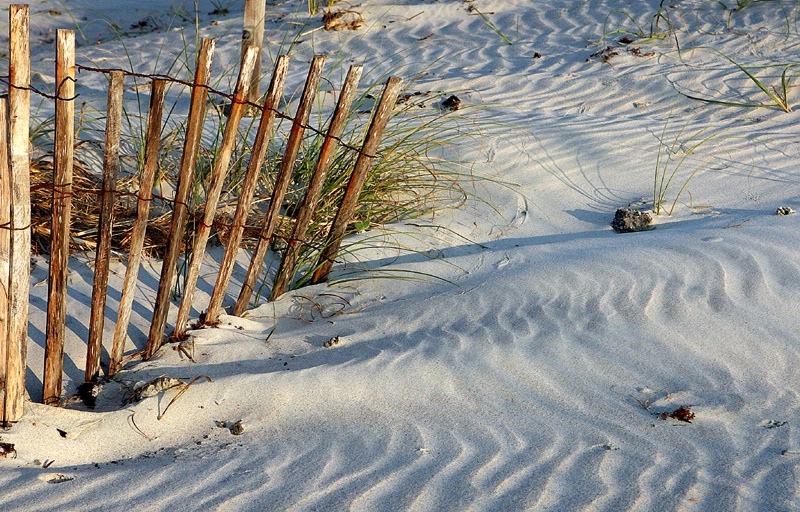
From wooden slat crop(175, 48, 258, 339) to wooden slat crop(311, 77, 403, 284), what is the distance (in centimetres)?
60

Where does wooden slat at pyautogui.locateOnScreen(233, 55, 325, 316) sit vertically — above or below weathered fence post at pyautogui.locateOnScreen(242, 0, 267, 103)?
below

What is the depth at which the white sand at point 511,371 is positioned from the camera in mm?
2273

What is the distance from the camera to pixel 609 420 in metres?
2.64

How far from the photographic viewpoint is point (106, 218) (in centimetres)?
285

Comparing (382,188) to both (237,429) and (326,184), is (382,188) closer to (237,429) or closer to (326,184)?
(326,184)

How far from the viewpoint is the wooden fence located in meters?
2.46

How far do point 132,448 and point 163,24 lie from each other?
797cm

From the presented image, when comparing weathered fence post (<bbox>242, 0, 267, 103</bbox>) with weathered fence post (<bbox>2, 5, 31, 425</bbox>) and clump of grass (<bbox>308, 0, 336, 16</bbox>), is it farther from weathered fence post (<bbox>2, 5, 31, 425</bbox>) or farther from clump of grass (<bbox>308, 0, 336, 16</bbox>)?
weathered fence post (<bbox>2, 5, 31, 425</bbox>)

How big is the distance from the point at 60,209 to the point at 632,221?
10.7ft

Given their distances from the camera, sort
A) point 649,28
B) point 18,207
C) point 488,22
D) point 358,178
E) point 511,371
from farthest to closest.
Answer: point 488,22
point 649,28
point 358,178
point 511,371
point 18,207

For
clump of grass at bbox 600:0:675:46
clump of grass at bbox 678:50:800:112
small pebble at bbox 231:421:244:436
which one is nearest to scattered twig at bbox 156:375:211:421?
small pebble at bbox 231:421:244:436

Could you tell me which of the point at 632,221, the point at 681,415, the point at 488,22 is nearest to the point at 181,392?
the point at 681,415

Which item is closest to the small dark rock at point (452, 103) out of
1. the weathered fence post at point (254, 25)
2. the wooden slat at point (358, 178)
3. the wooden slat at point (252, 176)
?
the weathered fence post at point (254, 25)

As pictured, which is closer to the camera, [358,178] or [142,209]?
[142,209]
